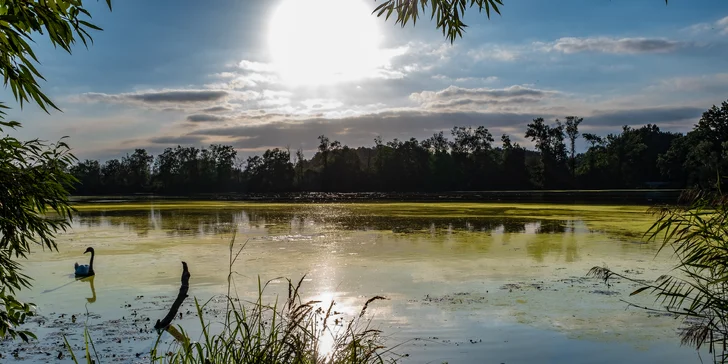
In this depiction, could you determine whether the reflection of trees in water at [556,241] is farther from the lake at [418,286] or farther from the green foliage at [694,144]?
the green foliage at [694,144]

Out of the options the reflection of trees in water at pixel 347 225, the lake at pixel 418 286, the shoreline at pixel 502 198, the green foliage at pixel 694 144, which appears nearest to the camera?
the lake at pixel 418 286

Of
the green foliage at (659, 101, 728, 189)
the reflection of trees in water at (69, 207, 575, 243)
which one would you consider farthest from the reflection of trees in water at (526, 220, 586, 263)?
the green foliage at (659, 101, 728, 189)

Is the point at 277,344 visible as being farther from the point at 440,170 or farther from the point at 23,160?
the point at 440,170

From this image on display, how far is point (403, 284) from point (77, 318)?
13.1 ft

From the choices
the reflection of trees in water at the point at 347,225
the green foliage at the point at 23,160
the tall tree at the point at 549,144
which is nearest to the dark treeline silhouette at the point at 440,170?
the tall tree at the point at 549,144

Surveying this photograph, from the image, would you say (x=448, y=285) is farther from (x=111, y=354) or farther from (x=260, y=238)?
(x=260, y=238)

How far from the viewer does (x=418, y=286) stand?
7184 mm

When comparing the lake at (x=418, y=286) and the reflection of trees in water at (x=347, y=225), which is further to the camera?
the reflection of trees in water at (x=347, y=225)

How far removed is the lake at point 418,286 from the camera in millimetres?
4898

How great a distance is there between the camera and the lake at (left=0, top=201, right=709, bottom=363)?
193 inches

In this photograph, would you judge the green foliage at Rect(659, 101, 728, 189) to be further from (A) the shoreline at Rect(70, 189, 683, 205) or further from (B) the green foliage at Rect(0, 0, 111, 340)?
(B) the green foliage at Rect(0, 0, 111, 340)

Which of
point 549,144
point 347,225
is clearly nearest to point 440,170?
point 549,144

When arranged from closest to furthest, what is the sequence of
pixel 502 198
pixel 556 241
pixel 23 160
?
1. pixel 23 160
2. pixel 556 241
3. pixel 502 198

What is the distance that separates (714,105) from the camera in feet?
169
